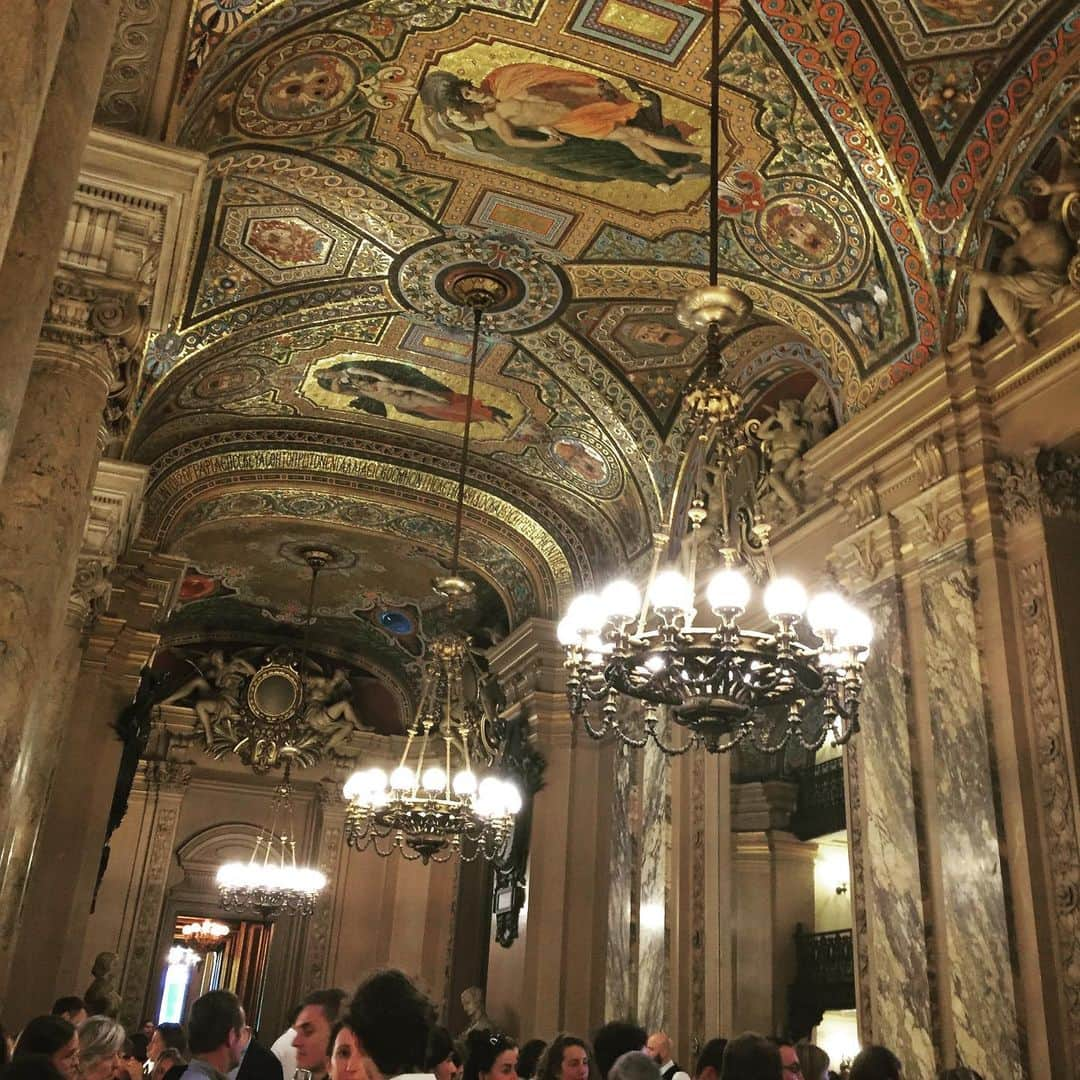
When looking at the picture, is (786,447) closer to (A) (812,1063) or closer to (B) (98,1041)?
(A) (812,1063)

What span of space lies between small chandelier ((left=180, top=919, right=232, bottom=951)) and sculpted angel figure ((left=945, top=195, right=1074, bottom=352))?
1810cm

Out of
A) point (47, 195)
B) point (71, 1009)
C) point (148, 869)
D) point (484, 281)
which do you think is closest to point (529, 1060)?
point (71, 1009)

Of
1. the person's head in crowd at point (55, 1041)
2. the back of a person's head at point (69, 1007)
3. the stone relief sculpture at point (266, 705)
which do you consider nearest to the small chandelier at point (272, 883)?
the stone relief sculpture at point (266, 705)

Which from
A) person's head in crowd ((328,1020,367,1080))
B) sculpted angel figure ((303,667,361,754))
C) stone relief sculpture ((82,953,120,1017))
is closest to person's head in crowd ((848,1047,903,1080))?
person's head in crowd ((328,1020,367,1080))

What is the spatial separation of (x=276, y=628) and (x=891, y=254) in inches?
493

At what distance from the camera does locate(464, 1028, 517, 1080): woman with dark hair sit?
4.27 m

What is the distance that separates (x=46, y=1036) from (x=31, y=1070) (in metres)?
1.30

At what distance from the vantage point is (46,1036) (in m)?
3.66

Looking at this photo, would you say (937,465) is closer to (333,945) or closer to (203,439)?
(203,439)

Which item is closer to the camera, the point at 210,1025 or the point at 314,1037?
the point at 210,1025

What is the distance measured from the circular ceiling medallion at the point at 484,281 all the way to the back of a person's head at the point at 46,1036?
241 inches

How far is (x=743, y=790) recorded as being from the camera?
38.6 ft

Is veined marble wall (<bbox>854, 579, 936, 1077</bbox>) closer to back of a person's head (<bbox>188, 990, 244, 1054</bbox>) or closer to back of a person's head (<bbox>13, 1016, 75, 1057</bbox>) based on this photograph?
back of a person's head (<bbox>188, 990, 244, 1054</bbox>)

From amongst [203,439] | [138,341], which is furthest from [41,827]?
[138,341]
